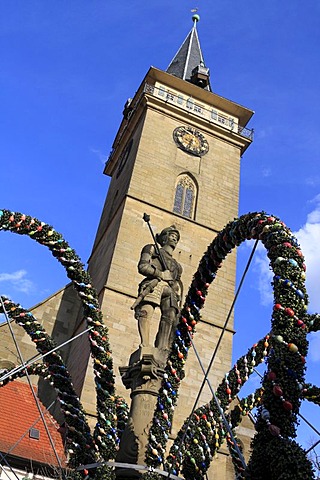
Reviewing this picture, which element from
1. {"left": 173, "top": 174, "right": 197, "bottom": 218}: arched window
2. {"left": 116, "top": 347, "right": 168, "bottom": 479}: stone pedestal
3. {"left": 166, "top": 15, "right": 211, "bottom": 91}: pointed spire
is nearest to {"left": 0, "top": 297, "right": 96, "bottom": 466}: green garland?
{"left": 116, "top": 347, "right": 168, "bottom": 479}: stone pedestal

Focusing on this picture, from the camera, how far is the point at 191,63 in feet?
89.5

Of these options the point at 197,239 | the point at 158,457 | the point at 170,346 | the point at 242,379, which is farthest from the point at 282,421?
the point at 197,239

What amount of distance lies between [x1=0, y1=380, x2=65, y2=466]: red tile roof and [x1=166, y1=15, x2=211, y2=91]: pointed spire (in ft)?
51.0

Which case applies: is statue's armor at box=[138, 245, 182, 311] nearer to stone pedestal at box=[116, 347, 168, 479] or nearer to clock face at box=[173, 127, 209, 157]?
stone pedestal at box=[116, 347, 168, 479]

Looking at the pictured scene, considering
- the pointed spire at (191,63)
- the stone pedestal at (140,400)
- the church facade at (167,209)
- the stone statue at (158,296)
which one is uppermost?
the pointed spire at (191,63)

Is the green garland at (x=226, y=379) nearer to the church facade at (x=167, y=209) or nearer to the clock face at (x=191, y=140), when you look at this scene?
the church facade at (x=167, y=209)

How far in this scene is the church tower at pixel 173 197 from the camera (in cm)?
1510

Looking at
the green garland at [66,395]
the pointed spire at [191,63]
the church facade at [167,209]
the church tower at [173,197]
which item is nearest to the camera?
the green garland at [66,395]

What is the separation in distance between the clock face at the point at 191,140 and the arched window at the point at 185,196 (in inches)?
52.9

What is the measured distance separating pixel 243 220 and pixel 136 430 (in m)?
2.41

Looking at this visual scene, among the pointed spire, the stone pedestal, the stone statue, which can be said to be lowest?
the stone pedestal

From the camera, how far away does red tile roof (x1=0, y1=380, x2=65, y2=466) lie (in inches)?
483

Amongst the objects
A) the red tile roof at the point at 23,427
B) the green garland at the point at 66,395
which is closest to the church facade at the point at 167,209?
the red tile roof at the point at 23,427

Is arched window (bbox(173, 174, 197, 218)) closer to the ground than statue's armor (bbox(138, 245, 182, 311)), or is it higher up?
higher up
